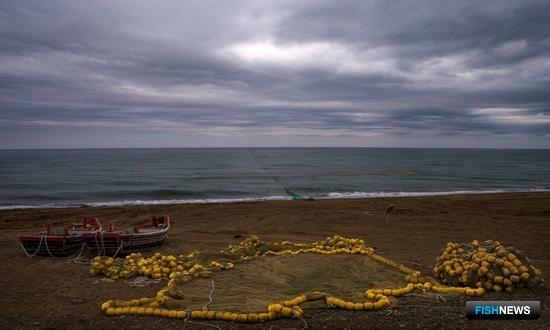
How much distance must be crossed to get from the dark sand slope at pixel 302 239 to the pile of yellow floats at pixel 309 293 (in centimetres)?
18

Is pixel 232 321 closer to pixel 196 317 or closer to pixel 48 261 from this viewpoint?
pixel 196 317

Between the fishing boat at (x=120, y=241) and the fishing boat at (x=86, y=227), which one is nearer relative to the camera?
the fishing boat at (x=120, y=241)

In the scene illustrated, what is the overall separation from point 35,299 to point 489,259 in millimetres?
8393

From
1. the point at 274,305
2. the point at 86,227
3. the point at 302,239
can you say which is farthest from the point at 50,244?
the point at 302,239

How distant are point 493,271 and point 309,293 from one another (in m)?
3.43

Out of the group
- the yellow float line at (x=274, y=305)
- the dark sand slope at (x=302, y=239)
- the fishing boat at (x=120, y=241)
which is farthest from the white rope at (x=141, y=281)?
the fishing boat at (x=120, y=241)

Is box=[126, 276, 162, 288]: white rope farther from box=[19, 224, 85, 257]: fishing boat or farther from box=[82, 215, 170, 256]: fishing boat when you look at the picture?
box=[19, 224, 85, 257]: fishing boat

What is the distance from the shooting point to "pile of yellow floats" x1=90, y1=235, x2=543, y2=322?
6.11 m

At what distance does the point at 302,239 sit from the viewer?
1327cm

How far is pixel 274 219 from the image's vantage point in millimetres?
16859

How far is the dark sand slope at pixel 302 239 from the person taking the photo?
600cm

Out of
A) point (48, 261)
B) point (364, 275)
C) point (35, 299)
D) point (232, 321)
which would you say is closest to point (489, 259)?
point (364, 275)

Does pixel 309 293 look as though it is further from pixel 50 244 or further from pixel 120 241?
pixel 50 244

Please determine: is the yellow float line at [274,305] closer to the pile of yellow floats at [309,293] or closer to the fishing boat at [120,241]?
the pile of yellow floats at [309,293]
